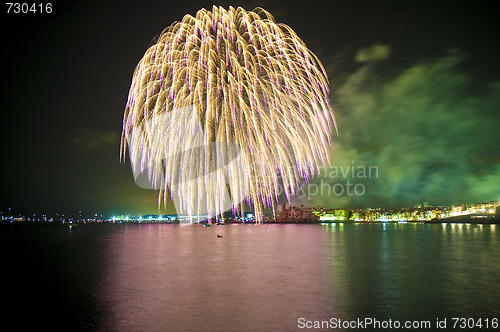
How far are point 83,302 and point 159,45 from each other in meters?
21.0

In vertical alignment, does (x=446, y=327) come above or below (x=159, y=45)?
below

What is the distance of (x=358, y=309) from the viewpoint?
11945 millimetres

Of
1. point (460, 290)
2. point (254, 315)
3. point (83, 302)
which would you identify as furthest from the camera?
point (460, 290)

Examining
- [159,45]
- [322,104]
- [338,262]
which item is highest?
[159,45]

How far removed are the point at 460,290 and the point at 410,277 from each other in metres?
3.35

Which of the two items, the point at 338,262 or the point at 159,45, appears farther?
the point at 159,45

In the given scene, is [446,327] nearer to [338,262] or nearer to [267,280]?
[267,280]

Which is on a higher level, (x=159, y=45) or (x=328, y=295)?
(x=159, y=45)

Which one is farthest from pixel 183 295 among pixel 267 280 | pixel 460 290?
pixel 460 290

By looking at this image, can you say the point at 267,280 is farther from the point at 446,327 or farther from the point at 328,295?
the point at 446,327

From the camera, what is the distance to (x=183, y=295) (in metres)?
14.3

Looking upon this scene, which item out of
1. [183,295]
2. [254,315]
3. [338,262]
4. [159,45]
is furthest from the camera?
[159,45]

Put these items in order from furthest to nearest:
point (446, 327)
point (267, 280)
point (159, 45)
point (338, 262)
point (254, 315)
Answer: point (159, 45) < point (338, 262) < point (267, 280) < point (254, 315) < point (446, 327)

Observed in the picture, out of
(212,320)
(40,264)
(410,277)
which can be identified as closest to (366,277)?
(410,277)
